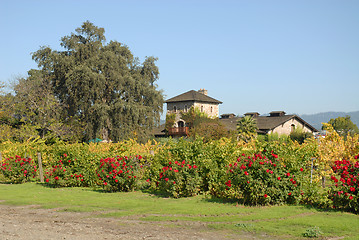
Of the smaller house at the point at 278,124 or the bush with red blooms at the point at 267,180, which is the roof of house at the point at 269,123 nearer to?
the smaller house at the point at 278,124

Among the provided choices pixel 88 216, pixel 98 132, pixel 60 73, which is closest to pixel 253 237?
pixel 88 216

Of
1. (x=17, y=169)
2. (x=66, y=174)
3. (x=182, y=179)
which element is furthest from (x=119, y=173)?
(x=17, y=169)

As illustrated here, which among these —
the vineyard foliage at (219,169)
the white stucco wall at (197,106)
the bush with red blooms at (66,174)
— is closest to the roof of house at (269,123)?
the white stucco wall at (197,106)

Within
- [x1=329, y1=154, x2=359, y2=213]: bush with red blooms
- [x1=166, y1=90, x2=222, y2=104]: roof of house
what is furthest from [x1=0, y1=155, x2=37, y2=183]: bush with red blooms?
[x1=166, y1=90, x2=222, y2=104]: roof of house

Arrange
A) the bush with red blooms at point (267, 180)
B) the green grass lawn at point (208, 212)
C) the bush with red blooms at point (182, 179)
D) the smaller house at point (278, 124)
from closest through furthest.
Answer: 1. the green grass lawn at point (208, 212)
2. the bush with red blooms at point (267, 180)
3. the bush with red blooms at point (182, 179)
4. the smaller house at point (278, 124)

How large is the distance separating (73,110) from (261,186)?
31.8 m

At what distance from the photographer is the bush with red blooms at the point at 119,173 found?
14273 mm

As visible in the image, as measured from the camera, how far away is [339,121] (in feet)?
347

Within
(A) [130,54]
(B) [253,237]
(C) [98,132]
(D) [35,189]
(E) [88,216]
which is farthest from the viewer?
(A) [130,54]

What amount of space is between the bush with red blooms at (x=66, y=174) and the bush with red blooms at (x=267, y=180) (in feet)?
28.1

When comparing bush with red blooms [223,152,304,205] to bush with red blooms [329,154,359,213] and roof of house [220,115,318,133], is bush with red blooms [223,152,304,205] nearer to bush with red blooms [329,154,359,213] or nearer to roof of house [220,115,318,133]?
bush with red blooms [329,154,359,213]

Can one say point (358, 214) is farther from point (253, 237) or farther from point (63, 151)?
point (63, 151)

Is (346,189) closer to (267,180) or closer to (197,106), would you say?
(267,180)

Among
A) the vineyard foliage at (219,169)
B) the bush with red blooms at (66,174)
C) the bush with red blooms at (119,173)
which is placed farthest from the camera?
the bush with red blooms at (66,174)
